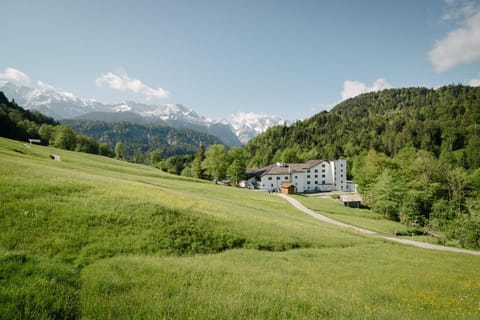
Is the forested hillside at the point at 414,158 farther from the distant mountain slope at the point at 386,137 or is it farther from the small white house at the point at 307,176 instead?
the small white house at the point at 307,176

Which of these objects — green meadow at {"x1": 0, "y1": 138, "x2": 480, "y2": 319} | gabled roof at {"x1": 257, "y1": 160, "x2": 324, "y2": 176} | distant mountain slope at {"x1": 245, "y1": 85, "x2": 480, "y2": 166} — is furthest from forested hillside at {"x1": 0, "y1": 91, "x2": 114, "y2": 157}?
green meadow at {"x1": 0, "y1": 138, "x2": 480, "y2": 319}

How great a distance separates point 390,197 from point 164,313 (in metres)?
68.4

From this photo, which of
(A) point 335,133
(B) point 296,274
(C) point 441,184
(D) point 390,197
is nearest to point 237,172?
(D) point 390,197

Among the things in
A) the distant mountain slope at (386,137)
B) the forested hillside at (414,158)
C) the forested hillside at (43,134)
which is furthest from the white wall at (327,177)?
the forested hillside at (43,134)

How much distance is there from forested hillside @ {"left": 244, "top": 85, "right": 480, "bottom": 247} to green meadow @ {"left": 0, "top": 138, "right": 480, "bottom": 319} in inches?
1436

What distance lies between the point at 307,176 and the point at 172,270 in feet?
325

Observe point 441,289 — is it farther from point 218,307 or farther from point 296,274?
point 218,307

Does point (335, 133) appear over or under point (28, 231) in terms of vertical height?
over

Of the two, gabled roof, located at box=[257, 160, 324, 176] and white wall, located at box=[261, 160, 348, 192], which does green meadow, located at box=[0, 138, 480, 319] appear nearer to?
gabled roof, located at box=[257, 160, 324, 176]

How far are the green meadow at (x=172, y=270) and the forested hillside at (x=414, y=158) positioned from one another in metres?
36.5

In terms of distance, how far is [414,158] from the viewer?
99250mm

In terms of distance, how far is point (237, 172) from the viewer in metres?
85.6

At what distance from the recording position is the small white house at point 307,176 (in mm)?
94062

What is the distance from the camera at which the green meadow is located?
6.18m
